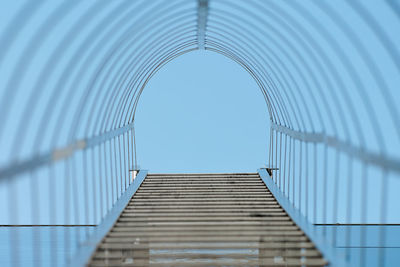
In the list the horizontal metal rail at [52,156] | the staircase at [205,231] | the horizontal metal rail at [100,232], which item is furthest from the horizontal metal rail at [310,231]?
the horizontal metal rail at [52,156]

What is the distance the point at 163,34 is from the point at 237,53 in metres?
3.27

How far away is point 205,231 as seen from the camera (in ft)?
28.2

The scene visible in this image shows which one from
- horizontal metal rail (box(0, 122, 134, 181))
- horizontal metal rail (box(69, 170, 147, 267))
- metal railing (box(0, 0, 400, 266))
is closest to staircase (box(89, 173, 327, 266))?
horizontal metal rail (box(69, 170, 147, 267))

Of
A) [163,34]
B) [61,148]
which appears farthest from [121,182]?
[61,148]

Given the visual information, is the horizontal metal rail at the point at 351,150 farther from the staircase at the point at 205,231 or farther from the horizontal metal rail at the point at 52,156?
the horizontal metal rail at the point at 52,156

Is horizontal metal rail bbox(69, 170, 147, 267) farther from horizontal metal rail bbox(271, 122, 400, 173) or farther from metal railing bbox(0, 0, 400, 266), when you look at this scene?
horizontal metal rail bbox(271, 122, 400, 173)

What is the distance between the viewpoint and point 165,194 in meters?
11.8

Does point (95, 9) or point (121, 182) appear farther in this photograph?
point (121, 182)

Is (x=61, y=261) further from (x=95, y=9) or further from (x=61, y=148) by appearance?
→ (x=95, y=9)

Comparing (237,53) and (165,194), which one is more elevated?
(237,53)

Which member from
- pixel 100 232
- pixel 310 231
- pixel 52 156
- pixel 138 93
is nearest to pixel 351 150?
pixel 310 231

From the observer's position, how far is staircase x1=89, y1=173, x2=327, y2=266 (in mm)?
7590

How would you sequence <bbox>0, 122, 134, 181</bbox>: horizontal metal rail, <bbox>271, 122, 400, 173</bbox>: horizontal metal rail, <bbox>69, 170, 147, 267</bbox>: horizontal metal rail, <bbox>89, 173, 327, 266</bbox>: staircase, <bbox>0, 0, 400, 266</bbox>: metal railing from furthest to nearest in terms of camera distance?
<bbox>89, 173, 327, 266</bbox>: staircase
<bbox>69, 170, 147, 267</bbox>: horizontal metal rail
<bbox>0, 0, 400, 266</bbox>: metal railing
<bbox>271, 122, 400, 173</bbox>: horizontal metal rail
<bbox>0, 122, 134, 181</bbox>: horizontal metal rail

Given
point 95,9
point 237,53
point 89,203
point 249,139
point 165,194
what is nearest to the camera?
point 95,9
